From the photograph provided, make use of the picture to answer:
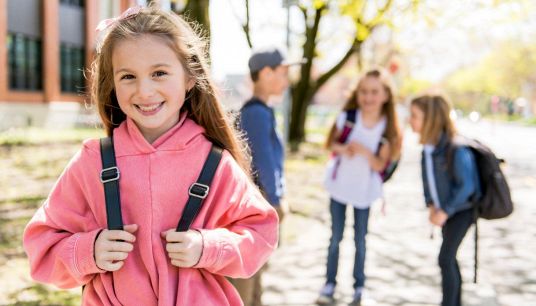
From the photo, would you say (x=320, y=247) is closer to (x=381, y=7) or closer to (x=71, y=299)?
(x=71, y=299)

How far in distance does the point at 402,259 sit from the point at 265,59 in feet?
10.1

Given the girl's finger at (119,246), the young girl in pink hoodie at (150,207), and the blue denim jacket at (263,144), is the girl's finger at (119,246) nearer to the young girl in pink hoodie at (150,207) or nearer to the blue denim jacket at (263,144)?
the young girl in pink hoodie at (150,207)

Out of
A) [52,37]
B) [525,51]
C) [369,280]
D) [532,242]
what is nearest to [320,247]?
[369,280]

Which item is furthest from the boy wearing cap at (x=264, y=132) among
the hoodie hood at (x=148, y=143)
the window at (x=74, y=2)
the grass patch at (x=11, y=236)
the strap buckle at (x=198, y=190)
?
the window at (x=74, y=2)

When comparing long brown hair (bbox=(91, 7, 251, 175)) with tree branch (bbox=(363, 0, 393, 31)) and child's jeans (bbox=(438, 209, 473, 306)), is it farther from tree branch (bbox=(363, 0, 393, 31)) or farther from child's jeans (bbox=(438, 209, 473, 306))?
tree branch (bbox=(363, 0, 393, 31))

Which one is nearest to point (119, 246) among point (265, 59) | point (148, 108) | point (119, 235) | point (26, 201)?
point (119, 235)

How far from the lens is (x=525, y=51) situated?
54656 millimetres

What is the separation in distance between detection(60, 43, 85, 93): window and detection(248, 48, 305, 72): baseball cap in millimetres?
26149

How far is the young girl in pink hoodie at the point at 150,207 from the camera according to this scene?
5.62 feet

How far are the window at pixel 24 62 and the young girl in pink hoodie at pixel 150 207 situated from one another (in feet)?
84.4

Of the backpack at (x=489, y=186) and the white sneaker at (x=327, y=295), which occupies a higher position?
the backpack at (x=489, y=186)

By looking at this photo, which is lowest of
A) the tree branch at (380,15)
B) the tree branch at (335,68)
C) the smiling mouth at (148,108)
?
the smiling mouth at (148,108)

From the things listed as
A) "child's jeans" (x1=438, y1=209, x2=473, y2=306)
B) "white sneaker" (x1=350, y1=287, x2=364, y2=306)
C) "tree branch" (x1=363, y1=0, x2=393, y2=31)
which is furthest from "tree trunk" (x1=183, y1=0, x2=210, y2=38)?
"tree branch" (x1=363, y1=0, x2=393, y2=31)

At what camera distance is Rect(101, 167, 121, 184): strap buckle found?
1.71 m
